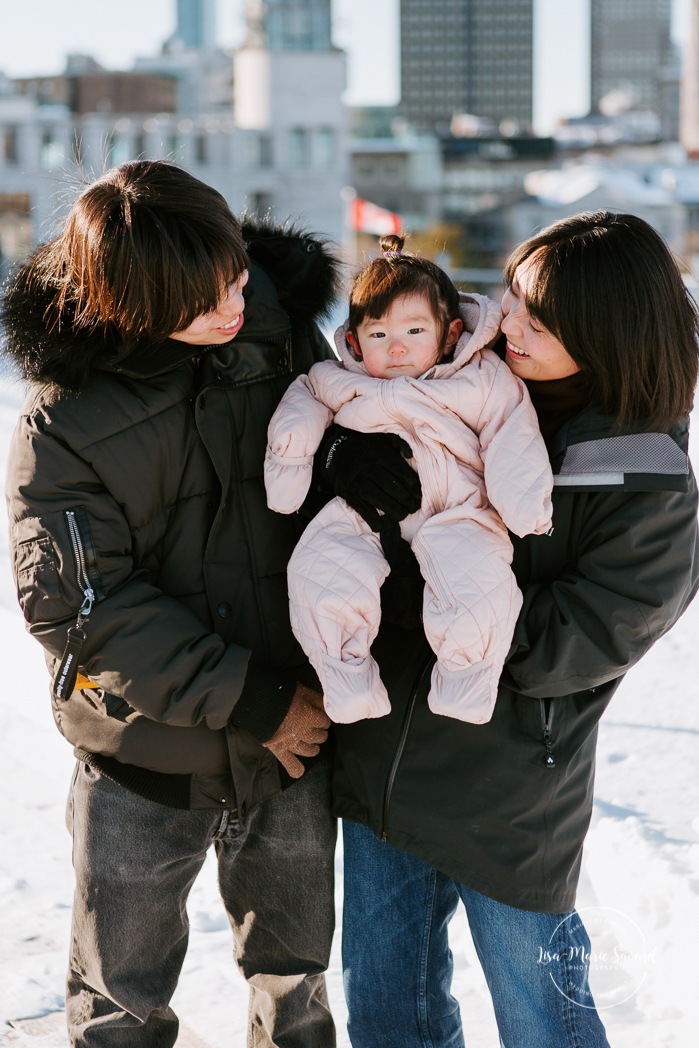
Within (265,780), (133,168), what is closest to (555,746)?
(265,780)

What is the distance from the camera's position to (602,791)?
271 cm

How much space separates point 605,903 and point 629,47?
175603mm

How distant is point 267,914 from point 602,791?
115 centimetres

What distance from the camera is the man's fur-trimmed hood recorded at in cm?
164

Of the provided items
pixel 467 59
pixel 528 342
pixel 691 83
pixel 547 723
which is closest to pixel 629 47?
pixel 467 59

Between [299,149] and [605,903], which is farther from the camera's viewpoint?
[299,149]

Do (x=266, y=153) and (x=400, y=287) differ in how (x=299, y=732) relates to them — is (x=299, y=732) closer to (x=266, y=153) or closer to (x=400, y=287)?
(x=400, y=287)

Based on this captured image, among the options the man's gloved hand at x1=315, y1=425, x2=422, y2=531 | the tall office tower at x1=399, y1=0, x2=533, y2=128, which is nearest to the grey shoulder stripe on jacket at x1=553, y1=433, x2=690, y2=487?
the man's gloved hand at x1=315, y1=425, x2=422, y2=531

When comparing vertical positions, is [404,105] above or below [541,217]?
above

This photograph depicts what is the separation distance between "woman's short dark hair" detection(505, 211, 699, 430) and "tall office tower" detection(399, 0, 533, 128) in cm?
14431

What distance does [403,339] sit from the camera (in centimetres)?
178

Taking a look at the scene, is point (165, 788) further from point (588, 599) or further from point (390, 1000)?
point (588, 599)

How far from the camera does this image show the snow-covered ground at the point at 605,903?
213cm

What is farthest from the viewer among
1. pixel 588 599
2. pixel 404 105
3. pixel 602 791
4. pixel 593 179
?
pixel 404 105
